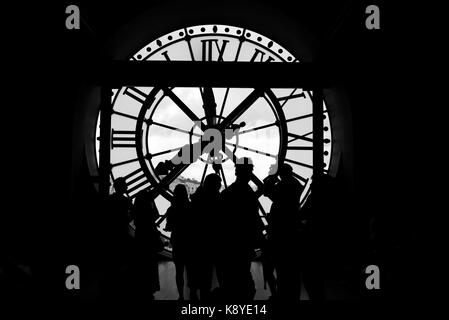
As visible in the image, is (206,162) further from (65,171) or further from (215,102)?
(65,171)

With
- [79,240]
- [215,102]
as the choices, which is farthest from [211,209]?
[215,102]

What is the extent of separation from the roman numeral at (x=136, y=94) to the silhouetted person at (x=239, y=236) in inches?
83.7

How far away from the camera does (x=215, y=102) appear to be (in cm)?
399

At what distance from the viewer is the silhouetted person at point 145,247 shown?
2.62 meters

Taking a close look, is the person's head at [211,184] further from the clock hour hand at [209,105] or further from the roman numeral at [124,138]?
the roman numeral at [124,138]

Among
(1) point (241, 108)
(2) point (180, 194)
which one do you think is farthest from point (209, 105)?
(2) point (180, 194)

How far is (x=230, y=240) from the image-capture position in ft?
7.35

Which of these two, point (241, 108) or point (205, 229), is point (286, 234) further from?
point (241, 108)

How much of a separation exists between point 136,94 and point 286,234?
7.87 feet

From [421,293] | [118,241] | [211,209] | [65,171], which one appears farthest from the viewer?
[118,241]

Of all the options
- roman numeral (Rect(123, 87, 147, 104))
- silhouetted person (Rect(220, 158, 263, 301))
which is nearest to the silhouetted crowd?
silhouetted person (Rect(220, 158, 263, 301))

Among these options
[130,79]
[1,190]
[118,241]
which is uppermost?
[130,79]

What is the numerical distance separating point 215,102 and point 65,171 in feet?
5.51

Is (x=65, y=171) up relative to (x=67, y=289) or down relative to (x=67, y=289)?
up
